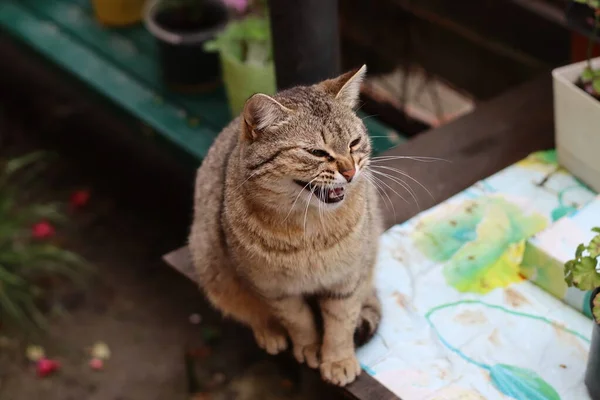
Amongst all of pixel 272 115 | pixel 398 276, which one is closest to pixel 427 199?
pixel 398 276

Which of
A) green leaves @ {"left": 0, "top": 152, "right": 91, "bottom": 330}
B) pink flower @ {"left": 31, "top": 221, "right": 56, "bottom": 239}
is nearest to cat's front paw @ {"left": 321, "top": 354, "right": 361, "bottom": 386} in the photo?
green leaves @ {"left": 0, "top": 152, "right": 91, "bottom": 330}

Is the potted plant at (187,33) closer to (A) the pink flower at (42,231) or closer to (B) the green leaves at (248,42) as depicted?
(B) the green leaves at (248,42)

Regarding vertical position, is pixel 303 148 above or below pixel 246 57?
above

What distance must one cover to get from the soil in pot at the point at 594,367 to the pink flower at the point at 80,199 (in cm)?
207

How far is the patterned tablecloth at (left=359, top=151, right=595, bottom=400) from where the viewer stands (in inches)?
64.9

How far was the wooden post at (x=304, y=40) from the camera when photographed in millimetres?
1865

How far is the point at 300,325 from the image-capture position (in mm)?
1690

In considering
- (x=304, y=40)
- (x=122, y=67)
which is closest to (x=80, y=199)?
(x=122, y=67)

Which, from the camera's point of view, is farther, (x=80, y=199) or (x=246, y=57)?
(x=80, y=199)

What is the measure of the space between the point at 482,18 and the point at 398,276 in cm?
120

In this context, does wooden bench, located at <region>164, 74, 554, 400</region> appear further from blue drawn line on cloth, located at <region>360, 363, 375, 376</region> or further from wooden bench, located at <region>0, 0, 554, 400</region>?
blue drawn line on cloth, located at <region>360, 363, 375, 376</region>

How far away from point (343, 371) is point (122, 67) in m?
1.67

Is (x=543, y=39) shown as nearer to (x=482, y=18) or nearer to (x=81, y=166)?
(x=482, y=18)

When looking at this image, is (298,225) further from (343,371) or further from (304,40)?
(304,40)
